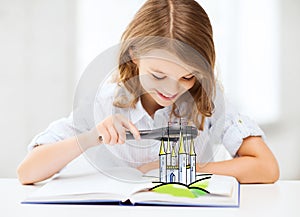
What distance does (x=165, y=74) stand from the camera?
91cm

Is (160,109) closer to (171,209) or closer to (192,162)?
(192,162)

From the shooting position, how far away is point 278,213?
0.82 metres

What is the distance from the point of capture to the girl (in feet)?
3.09

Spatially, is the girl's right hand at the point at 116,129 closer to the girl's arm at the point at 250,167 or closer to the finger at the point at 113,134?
the finger at the point at 113,134

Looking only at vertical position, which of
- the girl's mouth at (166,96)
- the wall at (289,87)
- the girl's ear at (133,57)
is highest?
the girl's ear at (133,57)

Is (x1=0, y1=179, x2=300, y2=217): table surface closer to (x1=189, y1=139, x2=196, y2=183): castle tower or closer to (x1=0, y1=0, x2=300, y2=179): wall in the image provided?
(x1=189, y1=139, x2=196, y2=183): castle tower

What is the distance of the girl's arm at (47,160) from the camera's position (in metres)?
1.09

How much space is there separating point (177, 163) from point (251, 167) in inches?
8.8

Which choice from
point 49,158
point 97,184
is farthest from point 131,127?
point 49,158

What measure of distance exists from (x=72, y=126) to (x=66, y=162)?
12cm

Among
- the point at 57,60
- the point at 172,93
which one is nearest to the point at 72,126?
the point at 172,93

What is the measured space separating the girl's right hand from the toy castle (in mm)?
67

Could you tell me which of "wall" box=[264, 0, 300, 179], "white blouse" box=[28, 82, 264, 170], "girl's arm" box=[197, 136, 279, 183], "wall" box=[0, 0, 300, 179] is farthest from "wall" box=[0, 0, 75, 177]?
"girl's arm" box=[197, 136, 279, 183]

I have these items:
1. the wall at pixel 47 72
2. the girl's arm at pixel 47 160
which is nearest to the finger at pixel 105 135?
the girl's arm at pixel 47 160
